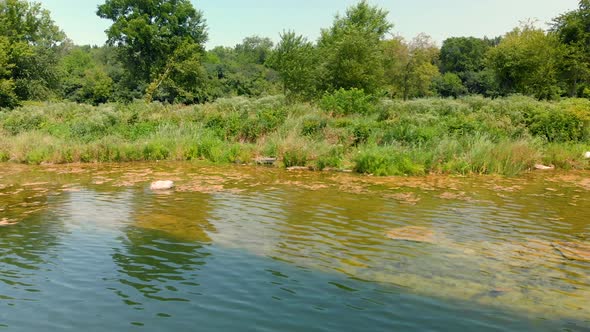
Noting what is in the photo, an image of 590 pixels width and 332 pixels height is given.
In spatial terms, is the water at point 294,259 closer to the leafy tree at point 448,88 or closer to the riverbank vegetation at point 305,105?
the riverbank vegetation at point 305,105

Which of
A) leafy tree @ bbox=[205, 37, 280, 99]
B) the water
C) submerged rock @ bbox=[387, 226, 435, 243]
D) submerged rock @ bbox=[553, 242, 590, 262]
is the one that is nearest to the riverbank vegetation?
leafy tree @ bbox=[205, 37, 280, 99]

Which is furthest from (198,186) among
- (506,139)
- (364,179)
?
(506,139)

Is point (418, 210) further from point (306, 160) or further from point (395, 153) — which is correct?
point (306, 160)

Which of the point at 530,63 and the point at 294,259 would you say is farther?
the point at 530,63

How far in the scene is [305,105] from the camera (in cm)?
2177

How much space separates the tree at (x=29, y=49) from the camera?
3847cm

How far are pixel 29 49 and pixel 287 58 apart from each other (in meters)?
23.5

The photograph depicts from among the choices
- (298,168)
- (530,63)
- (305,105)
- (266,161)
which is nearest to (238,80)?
(530,63)

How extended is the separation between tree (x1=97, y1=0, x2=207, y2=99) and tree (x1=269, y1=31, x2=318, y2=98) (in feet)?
68.1

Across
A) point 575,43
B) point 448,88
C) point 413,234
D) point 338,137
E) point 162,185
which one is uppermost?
point 575,43

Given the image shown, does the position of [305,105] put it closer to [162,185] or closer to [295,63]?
[295,63]

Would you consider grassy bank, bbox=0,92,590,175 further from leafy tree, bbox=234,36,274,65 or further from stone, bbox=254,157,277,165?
leafy tree, bbox=234,36,274,65

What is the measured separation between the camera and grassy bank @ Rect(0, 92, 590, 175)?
47.2 feet

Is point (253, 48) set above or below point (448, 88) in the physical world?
above
